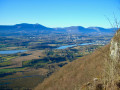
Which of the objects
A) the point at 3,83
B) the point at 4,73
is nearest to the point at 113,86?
the point at 3,83

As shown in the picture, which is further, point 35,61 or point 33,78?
point 35,61

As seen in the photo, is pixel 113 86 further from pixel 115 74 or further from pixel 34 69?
pixel 34 69

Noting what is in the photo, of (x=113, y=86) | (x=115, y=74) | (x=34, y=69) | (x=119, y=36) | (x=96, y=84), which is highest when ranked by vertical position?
(x=119, y=36)

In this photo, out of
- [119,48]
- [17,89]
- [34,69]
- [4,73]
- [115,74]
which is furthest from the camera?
[34,69]

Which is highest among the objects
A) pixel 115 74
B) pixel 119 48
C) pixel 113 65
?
pixel 119 48

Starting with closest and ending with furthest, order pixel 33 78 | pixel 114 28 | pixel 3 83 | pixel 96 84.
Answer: pixel 96 84, pixel 114 28, pixel 3 83, pixel 33 78

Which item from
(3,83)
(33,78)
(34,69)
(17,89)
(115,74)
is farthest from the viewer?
(34,69)

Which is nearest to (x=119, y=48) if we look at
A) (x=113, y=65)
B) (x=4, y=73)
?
(x=113, y=65)

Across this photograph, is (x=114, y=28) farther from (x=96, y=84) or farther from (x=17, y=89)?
(x=17, y=89)

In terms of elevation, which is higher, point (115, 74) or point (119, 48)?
point (119, 48)
